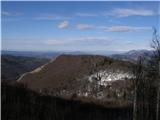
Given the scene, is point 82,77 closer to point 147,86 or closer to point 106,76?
point 106,76

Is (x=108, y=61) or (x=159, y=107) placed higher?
Answer: (x=108, y=61)

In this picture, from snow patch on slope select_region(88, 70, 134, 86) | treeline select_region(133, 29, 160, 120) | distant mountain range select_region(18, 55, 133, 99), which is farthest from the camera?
snow patch on slope select_region(88, 70, 134, 86)

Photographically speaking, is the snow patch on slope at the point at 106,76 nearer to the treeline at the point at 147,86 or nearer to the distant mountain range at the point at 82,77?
the distant mountain range at the point at 82,77

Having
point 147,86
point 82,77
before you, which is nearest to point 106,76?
point 82,77

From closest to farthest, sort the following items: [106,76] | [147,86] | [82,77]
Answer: [147,86], [106,76], [82,77]

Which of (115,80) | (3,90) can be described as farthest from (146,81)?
(115,80)

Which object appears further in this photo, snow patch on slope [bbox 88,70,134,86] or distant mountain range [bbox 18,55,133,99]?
snow patch on slope [bbox 88,70,134,86]

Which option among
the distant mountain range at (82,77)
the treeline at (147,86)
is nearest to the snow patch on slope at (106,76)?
the distant mountain range at (82,77)

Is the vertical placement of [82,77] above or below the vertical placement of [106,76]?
below

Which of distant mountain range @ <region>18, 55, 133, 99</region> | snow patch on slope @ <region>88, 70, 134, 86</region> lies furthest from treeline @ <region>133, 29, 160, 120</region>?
snow patch on slope @ <region>88, 70, 134, 86</region>

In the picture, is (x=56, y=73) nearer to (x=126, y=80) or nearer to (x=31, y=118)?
(x=126, y=80)

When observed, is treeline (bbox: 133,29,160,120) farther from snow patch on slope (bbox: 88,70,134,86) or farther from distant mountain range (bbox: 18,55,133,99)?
snow patch on slope (bbox: 88,70,134,86)
